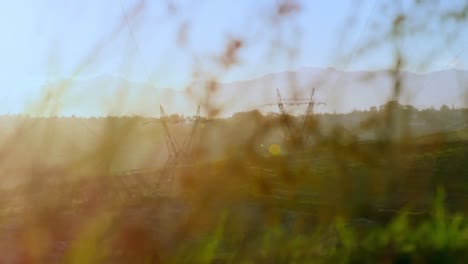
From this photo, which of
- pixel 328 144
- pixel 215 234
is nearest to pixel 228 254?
pixel 215 234

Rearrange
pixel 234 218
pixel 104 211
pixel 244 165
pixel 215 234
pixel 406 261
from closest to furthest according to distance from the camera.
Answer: pixel 406 261
pixel 215 234
pixel 234 218
pixel 104 211
pixel 244 165

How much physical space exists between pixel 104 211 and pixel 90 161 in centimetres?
275

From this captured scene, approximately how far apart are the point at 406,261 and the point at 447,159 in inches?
353

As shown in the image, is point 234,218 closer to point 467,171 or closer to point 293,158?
point 293,158

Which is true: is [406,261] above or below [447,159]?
below

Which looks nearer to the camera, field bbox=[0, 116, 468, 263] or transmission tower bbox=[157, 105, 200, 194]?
field bbox=[0, 116, 468, 263]

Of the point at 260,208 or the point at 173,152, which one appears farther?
the point at 173,152

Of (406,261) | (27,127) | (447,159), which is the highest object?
(27,127)

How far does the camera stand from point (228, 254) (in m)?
7.53

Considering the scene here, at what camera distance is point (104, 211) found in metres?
10.7

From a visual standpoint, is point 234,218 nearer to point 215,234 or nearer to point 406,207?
point 215,234

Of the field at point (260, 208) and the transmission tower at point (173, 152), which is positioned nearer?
the field at point (260, 208)

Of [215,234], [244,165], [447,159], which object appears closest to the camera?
[215,234]

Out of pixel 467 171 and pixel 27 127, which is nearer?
pixel 27 127
